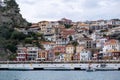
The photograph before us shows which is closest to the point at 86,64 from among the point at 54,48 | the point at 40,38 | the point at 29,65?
the point at 29,65

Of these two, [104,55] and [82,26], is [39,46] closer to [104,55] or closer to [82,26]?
[104,55]

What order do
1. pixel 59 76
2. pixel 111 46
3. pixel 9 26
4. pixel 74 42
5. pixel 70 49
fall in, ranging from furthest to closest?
pixel 74 42, pixel 70 49, pixel 111 46, pixel 9 26, pixel 59 76

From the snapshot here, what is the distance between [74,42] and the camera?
130 m

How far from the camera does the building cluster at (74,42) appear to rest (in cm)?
11081

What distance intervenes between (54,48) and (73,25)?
4392 centimetres

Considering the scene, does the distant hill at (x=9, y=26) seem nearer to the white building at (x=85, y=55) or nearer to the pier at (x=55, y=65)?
the pier at (x=55, y=65)

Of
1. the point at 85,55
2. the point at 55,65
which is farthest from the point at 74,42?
the point at 55,65

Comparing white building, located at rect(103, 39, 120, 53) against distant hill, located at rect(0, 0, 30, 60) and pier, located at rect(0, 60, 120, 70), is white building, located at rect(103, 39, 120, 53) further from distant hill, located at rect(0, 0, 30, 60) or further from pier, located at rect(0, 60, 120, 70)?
pier, located at rect(0, 60, 120, 70)

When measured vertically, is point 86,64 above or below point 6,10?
below

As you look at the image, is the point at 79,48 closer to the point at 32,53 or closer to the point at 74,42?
the point at 74,42

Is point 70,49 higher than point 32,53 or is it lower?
higher

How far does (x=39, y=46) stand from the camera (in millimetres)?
115875

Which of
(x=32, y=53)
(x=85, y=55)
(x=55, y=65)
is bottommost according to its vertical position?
(x=55, y=65)

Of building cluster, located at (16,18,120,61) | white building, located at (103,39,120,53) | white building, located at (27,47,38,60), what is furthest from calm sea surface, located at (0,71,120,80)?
white building, located at (103,39,120,53)
